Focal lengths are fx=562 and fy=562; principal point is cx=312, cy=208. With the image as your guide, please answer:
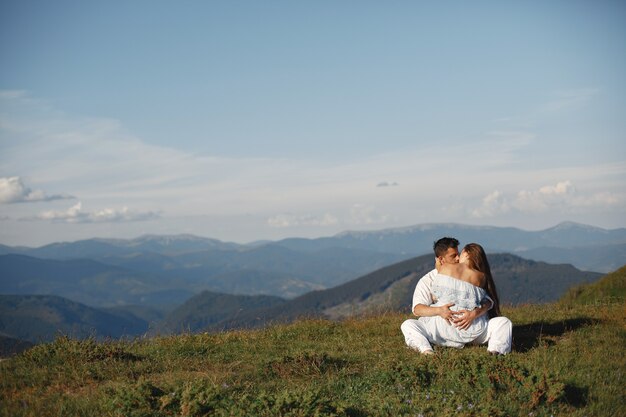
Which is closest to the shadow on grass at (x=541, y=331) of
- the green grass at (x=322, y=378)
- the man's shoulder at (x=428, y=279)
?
the green grass at (x=322, y=378)

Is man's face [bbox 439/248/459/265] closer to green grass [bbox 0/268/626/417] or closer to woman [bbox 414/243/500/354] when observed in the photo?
woman [bbox 414/243/500/354]

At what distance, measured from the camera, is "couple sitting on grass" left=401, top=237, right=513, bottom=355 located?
416 inches

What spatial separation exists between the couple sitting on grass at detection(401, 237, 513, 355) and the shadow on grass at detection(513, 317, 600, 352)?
0.88 m

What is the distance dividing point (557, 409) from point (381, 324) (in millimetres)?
7730

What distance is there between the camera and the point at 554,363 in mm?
9891

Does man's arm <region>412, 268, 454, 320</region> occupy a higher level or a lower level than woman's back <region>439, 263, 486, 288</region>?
lower

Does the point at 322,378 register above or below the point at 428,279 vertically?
below

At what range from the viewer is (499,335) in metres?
10.6

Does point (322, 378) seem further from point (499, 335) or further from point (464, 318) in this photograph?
point (499, 335)

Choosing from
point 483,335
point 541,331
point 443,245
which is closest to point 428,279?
point 443,245

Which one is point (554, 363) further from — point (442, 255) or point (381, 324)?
point (381, 324)

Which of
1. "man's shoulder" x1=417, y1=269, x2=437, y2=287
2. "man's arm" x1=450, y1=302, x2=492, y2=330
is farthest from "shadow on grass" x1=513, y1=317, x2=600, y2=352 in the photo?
"man's shoulder" x1=417, y1=269, x2=437, y2=287

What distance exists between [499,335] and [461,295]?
3.50 feet

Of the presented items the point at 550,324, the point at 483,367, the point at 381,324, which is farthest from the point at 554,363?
the point at 381,324
